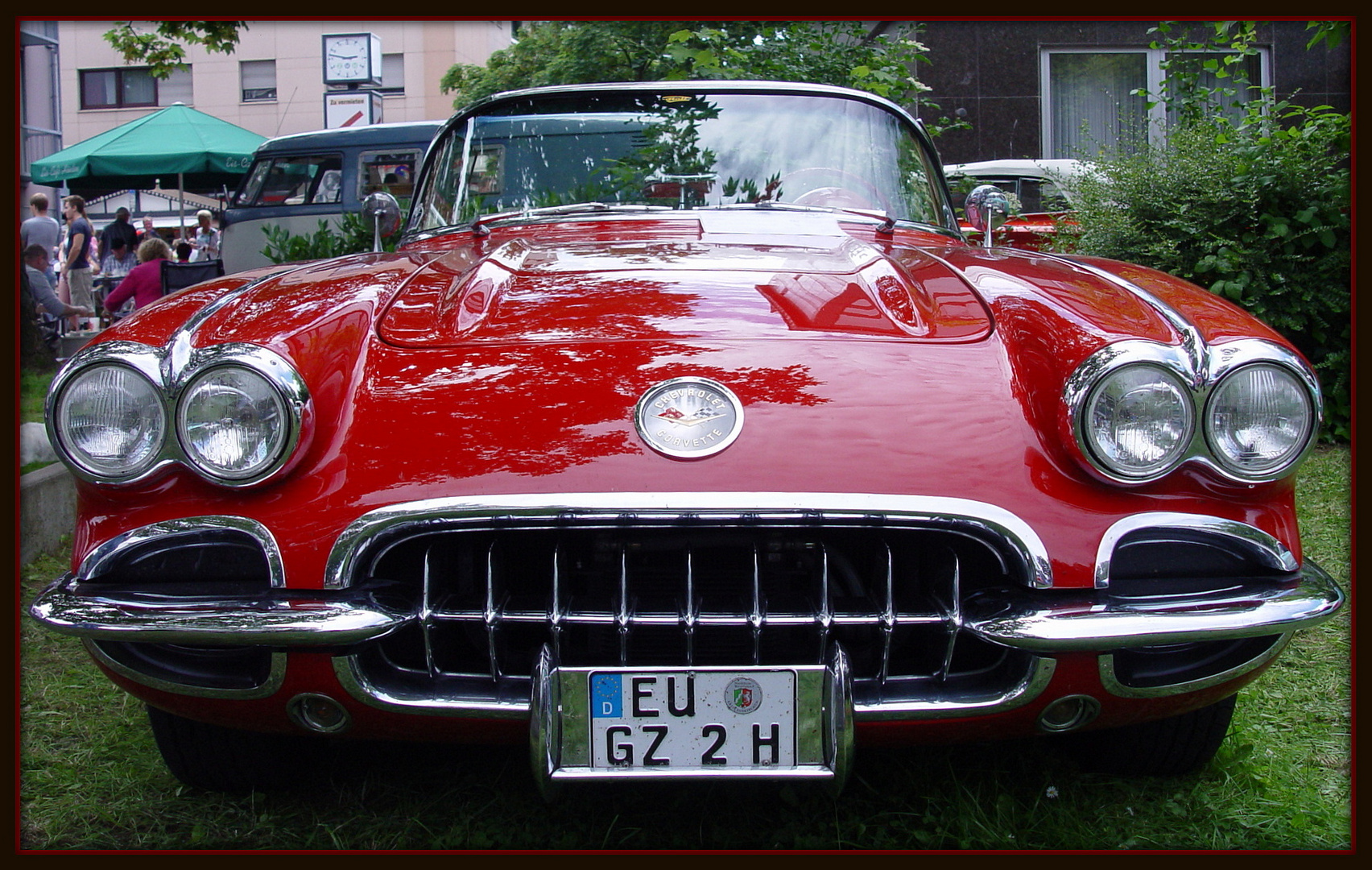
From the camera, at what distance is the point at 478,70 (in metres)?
18.6

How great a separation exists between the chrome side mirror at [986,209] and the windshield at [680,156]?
21 cm

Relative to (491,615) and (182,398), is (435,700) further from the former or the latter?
(182,398)

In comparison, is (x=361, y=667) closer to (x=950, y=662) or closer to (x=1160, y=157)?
(x=950, y=662)

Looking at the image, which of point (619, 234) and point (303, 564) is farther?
point (619, 234)

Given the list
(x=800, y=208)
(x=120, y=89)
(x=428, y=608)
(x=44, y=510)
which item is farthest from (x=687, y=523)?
(x=120, y=89)

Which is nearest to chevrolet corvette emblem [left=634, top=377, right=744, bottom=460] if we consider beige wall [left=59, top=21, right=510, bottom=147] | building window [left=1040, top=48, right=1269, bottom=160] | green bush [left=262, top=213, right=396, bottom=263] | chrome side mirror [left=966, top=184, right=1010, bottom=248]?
chrome side mirror [left=966, top=184, right=1010, bottom=248]

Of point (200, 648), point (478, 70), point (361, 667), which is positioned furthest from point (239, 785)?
point (478, 70)

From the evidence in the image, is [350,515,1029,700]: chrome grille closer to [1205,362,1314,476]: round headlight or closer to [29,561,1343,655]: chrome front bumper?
[29,561,1343,655]: chrome front bumper

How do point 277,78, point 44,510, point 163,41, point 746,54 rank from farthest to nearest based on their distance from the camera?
point 277,78, point 163,41, point 746,54, point 44,510

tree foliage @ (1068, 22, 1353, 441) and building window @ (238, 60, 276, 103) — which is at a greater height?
building window @ (238, 60, 276, 103)

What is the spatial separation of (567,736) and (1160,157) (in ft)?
18.4

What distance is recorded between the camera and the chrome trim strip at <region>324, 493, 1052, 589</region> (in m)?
1.51

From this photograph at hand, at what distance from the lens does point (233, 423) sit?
163 centimetres

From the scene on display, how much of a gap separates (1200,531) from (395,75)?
2416 cm
